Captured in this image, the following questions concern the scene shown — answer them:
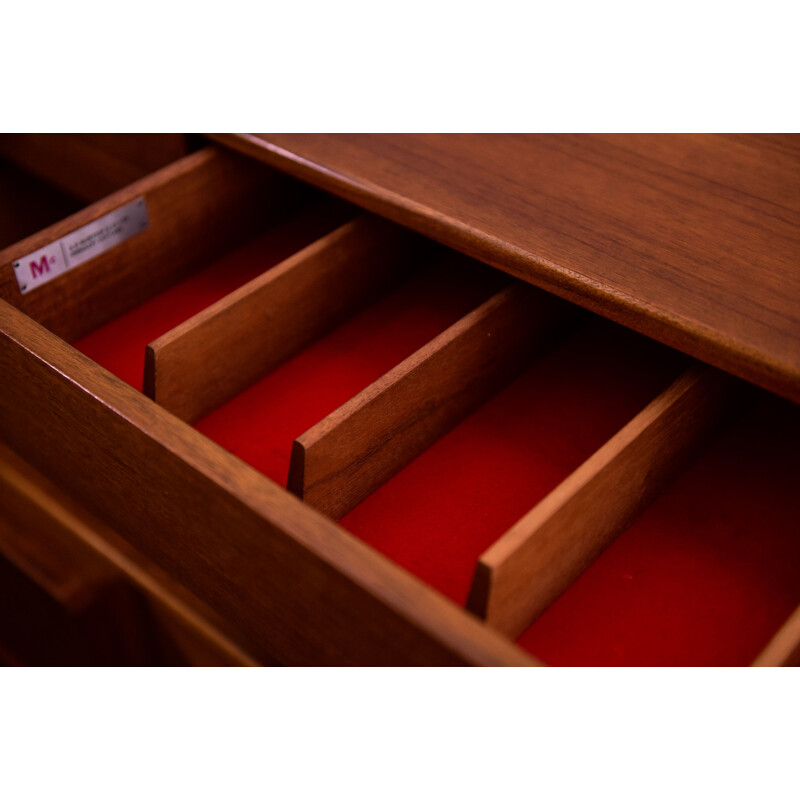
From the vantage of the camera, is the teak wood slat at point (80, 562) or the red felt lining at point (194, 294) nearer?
the red felt lining at point (194, 294)

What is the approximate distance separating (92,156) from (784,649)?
919 millimetres

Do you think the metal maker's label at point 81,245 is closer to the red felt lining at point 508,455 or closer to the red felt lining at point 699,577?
the red felt lining at point 508,455

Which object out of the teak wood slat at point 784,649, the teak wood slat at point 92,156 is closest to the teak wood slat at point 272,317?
the teak wood slat at point 92,156

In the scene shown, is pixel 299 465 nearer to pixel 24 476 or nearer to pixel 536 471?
pixel 536 471

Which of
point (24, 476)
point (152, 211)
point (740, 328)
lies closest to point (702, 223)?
point (740, 328)

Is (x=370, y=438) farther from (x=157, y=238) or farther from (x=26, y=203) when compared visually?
(x=26, y=203)

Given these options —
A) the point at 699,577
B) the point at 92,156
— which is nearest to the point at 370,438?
the point at 699,577

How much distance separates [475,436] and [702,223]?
266 mm

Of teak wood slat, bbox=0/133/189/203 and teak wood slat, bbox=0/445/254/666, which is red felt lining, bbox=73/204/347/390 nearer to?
teak wood slat, bbox=0/133/189/203

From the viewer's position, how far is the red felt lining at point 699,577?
2.09ft

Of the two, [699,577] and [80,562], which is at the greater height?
[699,577]

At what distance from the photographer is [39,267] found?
78 centimetres

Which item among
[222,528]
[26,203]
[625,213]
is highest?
[625,213]

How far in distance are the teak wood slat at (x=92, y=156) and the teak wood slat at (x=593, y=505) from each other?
0.59m
